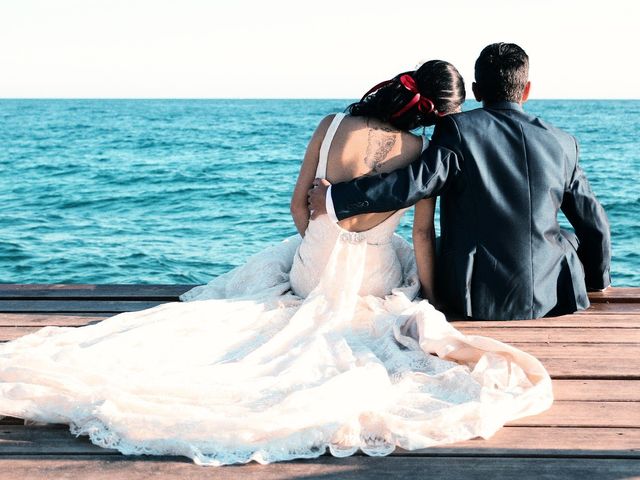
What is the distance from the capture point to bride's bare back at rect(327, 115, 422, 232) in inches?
129

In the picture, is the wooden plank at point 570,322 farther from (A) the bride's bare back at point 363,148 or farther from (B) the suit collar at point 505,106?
(B) the suit collar at point 505,106

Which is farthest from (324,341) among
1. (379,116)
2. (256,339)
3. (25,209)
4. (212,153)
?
(212,153)

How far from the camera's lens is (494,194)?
329cm

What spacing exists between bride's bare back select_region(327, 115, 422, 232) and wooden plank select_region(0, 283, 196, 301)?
113 centimetres

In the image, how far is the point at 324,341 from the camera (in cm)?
293

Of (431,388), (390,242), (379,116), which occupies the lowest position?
(431,388)

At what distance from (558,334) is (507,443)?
109 centimetres

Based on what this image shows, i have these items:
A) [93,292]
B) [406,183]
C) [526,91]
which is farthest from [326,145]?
[93,292]

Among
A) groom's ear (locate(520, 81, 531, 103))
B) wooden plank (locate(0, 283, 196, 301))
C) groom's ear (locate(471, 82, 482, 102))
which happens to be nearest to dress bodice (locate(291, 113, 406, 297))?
groom's ear (locate(471, 82, 482, 102))

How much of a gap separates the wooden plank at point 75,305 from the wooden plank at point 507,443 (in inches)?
51.6

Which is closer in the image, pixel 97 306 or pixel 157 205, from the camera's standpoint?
pixel 97 306

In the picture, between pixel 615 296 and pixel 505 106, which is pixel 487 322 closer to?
pixel 615 296

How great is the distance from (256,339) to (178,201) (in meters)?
10.5

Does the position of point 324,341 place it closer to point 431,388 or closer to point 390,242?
Result: point 431,388
